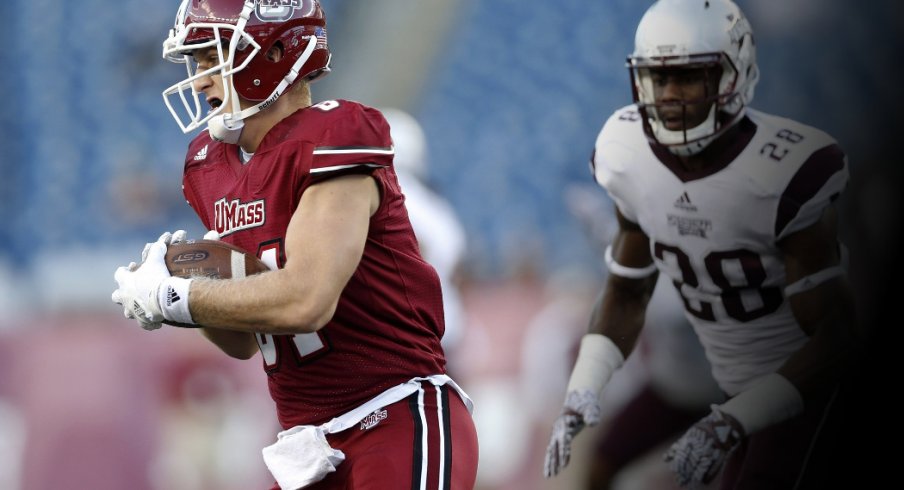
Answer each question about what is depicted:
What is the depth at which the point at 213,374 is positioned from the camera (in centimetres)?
507

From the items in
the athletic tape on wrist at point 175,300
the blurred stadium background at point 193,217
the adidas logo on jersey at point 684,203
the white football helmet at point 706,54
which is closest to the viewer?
the athletic tape on wrist at point 175,300

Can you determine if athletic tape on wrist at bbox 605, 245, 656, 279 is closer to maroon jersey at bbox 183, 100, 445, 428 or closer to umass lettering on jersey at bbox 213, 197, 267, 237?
maroon jersey at bbox 183, 100, 445, 428

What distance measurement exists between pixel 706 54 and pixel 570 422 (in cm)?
99

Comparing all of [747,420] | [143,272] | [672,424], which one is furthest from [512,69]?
[143,272]

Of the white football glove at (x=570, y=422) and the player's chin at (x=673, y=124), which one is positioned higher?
the player's chin at (x=673, y=124)

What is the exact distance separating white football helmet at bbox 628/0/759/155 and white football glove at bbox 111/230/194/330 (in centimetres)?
115

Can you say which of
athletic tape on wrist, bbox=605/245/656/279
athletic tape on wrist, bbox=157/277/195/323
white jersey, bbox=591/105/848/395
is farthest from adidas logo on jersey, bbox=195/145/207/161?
athletic tape on wrist, bbox=605/245/656/279

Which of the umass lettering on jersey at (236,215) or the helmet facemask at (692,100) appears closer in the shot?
the umass lettering on jersey at (236,215)

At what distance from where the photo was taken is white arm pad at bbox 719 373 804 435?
2.73 metres

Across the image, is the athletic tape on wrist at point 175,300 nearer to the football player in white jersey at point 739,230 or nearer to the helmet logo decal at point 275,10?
the helmet logo decal at point 275,10

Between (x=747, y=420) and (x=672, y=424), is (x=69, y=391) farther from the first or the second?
(x=747, y=420)

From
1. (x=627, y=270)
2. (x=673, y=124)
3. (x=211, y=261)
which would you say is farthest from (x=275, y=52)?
(x=627, y=270)

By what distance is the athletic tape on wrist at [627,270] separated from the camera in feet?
9.98

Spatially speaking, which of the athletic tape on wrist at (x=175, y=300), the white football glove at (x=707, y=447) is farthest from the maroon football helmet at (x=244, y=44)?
the white football glove at (x=707, y=447)
